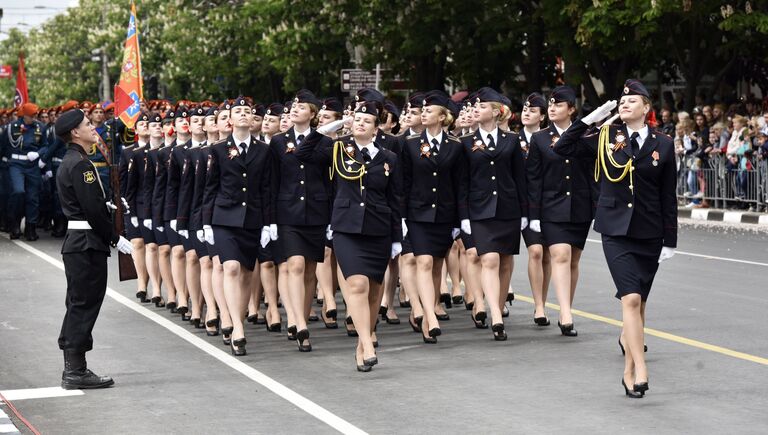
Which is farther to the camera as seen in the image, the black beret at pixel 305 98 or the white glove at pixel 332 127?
the black beret at pixel 305 98

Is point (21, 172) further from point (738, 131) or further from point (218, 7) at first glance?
point (218, 7)

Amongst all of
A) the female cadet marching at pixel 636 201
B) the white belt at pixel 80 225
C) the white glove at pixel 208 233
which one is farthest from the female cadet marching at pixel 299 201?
the female cadet marching at pixel 636 201

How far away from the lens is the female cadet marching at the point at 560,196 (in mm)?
12438

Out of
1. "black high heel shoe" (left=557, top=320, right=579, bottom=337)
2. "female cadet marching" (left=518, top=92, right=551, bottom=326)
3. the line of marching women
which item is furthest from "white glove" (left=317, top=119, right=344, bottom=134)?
"black high heel shoe" (left=557, top=320, right=579, bottom=337)

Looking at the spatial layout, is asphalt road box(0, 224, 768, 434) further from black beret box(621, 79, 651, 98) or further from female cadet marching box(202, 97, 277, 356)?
black beret box(621, 79, 651, 98)

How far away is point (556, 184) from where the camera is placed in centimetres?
1260

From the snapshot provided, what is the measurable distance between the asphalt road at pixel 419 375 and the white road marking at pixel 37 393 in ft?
0.36

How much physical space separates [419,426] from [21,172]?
54.6 ft

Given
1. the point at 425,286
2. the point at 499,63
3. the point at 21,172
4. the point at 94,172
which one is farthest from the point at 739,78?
the point at 94,172

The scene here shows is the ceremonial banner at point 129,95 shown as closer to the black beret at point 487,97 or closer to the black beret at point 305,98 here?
the black beret at point 305,98

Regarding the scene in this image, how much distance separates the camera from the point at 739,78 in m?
34.5

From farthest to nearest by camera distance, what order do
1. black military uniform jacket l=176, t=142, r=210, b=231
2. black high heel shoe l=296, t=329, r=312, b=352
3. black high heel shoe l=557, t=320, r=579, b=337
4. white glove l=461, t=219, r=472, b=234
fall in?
black military uniform jacket l=176, t=142, r=210, b=231, white glove l=461, t=219, r=472, b=234, black high heel shoe l=557, t=320, r=579, b=337, black high heel shoe l=296, t=329, r=312, b=352

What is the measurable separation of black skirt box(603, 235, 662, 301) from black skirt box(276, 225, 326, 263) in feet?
10.1

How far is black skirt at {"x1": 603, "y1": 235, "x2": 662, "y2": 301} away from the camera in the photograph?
973 cm
